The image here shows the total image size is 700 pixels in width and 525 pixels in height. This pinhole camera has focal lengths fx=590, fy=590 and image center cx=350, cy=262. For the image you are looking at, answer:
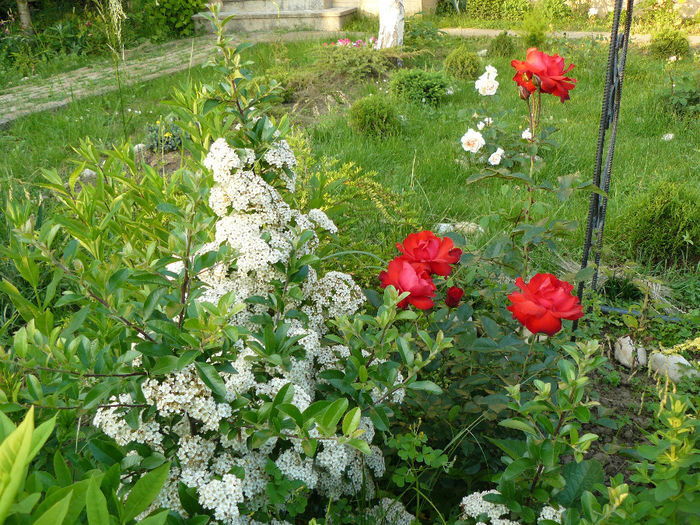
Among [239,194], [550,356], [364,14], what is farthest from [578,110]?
[364,14]

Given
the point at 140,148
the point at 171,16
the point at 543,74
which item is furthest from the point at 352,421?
the point at 171,16

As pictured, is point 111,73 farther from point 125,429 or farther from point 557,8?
point 557,8

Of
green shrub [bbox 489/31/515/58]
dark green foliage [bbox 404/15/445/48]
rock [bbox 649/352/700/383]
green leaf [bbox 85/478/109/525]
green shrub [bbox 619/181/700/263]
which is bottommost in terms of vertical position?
rock [bbox 649/352/700/383]

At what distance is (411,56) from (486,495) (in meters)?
6.77

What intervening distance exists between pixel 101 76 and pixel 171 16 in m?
3.42

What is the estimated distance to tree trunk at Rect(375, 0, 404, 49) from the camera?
25.0ft

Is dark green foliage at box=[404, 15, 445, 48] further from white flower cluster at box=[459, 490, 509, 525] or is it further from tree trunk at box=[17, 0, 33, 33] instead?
white flower cluster at box=[459, 490, 509, 525]

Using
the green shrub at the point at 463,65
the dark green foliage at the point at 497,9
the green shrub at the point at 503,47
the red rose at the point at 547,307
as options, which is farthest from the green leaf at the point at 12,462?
the dark green foliage at the point at 497,9

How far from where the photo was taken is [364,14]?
11.5 metres

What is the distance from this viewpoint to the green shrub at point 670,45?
292 inches

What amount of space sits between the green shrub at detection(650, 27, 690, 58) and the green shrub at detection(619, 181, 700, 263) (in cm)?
524

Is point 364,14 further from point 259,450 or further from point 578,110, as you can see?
point 259,450

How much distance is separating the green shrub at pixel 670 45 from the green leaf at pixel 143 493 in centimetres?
838

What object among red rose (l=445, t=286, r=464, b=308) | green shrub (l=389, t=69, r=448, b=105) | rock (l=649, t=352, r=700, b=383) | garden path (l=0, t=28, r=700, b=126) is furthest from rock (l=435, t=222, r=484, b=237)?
garden path (l=0, t=28, r=700, b=126)
